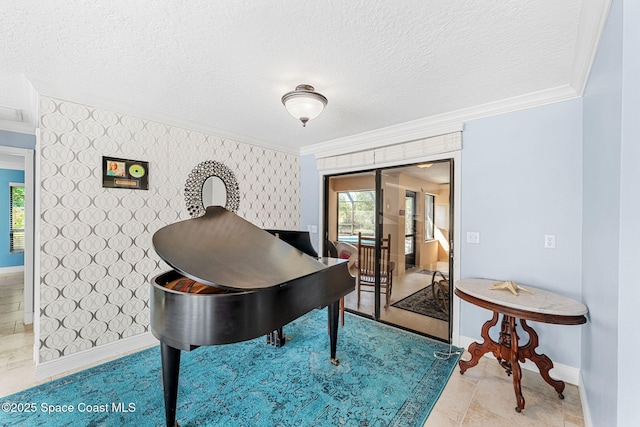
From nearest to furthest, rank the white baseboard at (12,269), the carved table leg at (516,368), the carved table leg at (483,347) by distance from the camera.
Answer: the carved table leg at (516,368) → the carved table leg at (483,347) → the white baseboard at (12,269)

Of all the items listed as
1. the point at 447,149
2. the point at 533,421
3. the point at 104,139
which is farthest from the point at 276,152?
the point at 533,421

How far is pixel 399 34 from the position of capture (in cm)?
163

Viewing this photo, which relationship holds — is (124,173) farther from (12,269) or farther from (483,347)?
(12,269)

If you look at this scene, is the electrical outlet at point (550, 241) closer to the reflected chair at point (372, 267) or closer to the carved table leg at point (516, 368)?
the carved table leg at point (516, 368)

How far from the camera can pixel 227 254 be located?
1746 mm

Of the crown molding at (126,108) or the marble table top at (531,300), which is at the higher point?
the crown molding at (126,108)

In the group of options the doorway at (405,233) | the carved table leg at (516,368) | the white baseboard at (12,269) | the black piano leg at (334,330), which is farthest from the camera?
the white baseboard at (12,269)

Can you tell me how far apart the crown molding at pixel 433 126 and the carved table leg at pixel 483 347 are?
186 cm

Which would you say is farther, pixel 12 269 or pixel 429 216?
pixel 12 269

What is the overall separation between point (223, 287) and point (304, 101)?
154 cm

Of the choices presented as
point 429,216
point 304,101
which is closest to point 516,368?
point 429,216

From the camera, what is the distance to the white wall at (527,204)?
2232 mm

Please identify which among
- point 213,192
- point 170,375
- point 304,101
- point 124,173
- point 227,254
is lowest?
point 170,375

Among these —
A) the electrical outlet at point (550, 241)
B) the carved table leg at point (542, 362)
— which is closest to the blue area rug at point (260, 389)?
the carved table leg at point (542, 362)
